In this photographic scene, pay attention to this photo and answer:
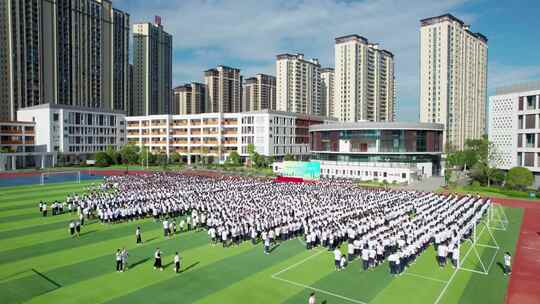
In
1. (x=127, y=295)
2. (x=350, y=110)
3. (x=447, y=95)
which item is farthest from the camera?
(x=350, y=110)

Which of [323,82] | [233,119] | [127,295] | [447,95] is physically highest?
[323,82]

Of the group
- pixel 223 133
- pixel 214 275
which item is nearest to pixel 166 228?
pixel 214 275

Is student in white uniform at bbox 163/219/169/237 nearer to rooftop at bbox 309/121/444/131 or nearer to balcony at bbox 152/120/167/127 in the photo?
rooftop at bbox 309/121/444/131

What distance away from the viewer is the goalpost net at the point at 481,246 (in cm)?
1955

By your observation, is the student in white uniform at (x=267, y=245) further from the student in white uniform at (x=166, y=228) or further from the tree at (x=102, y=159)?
the tree at (x=102, y=159)

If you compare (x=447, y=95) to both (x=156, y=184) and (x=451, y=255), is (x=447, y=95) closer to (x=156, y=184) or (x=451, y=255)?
(x=156, y=184)

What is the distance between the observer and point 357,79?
12369cm

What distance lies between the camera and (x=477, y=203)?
34.6 meters

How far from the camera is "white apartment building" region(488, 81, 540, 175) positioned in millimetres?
52781

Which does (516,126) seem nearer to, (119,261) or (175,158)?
(119,261)

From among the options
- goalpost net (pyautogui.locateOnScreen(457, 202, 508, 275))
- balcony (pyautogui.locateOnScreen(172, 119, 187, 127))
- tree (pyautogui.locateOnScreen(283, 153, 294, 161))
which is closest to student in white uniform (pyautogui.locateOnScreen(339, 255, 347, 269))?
goalpost net (pyautogui.locateOnScreen(457, 202, 508, 275))

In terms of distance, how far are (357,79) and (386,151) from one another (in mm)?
65518

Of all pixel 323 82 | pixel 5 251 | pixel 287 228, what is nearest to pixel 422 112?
pixel 323 82

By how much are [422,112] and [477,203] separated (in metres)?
87.1
